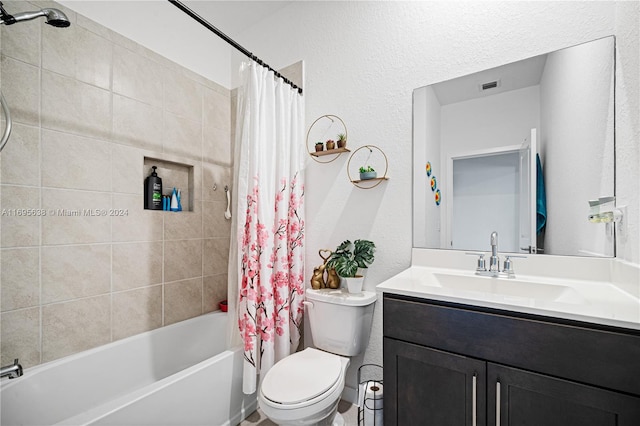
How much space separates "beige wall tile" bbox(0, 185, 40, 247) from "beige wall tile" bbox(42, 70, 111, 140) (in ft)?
1.19

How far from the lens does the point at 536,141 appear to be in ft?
4.60

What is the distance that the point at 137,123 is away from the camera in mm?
1935

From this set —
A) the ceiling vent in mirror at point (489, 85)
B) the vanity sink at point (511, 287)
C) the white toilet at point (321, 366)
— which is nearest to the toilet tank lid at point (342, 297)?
the white toilet at point (321, 366)

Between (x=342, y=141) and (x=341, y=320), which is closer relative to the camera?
(x=341, y=320)

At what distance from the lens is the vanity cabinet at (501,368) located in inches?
32.9

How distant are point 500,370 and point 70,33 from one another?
2606 millimetres

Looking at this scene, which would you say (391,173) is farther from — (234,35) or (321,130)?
(234,35)

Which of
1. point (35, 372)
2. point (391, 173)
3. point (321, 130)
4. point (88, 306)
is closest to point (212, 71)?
point (321, 130)

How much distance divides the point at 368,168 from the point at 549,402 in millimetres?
1322

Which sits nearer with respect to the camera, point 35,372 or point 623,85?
point 623,85

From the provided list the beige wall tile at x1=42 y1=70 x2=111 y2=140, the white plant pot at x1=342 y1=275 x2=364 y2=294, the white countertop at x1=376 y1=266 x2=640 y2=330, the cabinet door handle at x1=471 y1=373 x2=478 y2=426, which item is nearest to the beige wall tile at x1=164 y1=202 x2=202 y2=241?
the beige wall tile at x1=42 y1=70 x2=111 y2=140

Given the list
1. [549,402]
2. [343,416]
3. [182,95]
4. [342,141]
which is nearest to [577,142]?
[549,402]

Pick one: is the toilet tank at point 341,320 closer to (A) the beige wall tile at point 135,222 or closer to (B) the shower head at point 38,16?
(A) the beige wall tile at point 135,222

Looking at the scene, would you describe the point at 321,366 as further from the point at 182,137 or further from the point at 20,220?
the point at 182,137
